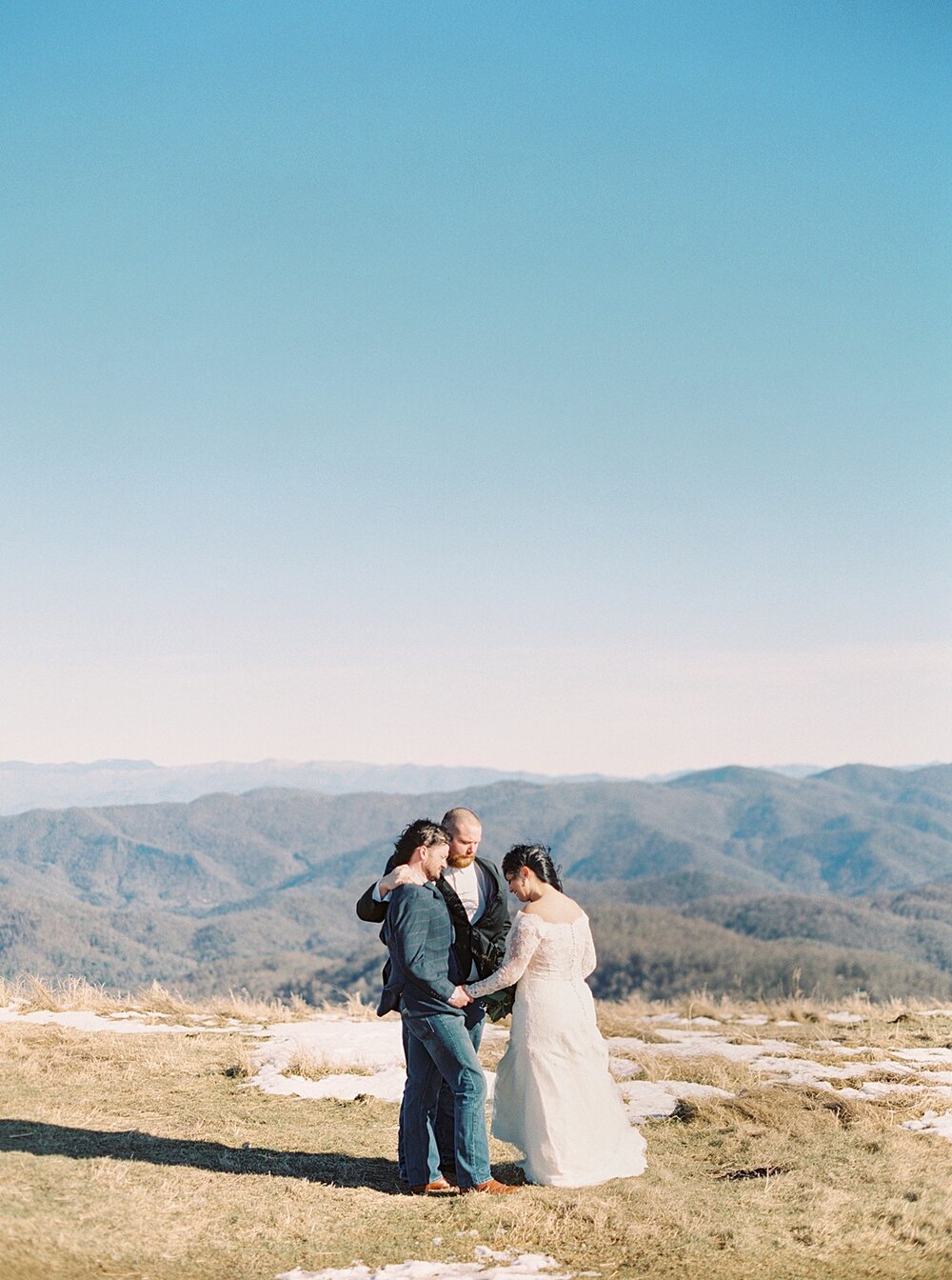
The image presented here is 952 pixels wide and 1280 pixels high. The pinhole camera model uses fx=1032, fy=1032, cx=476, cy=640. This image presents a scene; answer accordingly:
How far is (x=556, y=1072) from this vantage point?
8320 millimetres

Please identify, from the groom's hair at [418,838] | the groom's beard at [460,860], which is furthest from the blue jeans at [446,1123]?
the groom's hair at [418,838]

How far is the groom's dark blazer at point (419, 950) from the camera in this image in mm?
7617

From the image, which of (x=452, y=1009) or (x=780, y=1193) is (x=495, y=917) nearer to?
(x=452, y=1009)

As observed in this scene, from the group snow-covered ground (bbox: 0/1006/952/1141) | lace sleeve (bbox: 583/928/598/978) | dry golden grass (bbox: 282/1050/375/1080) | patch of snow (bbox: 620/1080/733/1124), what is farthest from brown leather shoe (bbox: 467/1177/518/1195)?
dry golden grass (bbox: 282/1050/375/1080)

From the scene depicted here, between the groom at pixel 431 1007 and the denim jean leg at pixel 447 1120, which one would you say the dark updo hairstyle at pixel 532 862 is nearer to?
the groom at pixel 431 1007

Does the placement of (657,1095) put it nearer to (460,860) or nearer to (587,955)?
(587,955)

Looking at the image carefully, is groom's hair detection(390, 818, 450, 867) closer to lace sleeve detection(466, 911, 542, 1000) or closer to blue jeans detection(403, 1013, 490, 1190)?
lace sleeve detection(466, 911, 542, 1000)

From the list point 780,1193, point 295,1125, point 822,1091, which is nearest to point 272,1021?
point 295,1125

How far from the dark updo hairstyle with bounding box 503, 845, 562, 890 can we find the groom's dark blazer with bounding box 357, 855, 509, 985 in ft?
0.48

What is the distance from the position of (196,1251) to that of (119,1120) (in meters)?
3.54

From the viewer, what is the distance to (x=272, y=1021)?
16141 mm

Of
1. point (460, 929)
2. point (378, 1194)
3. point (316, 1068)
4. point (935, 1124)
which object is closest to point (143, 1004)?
point (316, 1068)

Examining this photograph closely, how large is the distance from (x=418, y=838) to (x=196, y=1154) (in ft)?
11.4

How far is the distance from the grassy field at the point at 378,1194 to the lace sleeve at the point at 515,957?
1473mm
